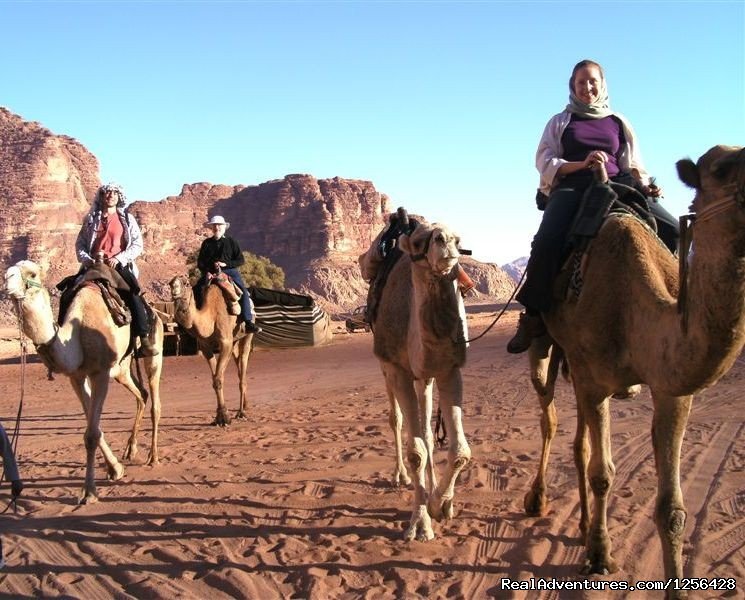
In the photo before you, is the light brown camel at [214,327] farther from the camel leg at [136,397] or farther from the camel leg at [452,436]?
the camel leg at [452,436]

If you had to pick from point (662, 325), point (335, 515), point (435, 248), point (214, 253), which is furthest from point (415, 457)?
point (214, 253)

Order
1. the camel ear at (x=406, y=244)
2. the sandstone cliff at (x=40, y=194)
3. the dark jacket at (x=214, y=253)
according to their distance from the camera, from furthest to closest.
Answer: the sandstone cliff at (x=40, y=194), the dark jacket at (x=214, y=253), the camel ear at (x=406, y=244)

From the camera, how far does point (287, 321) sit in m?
29.2

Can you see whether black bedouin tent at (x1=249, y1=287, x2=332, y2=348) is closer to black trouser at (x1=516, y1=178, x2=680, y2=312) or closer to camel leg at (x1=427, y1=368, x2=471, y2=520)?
camel leg at (x1=427, y1=368, x2=471, y2=520)

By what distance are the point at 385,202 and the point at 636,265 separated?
125 m

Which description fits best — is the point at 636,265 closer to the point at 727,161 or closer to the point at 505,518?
the point at 727,161

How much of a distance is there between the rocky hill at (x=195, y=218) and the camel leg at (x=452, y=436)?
283 ft

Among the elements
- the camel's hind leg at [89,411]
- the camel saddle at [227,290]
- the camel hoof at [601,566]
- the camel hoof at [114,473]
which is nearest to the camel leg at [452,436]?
the camel hoof at [601,566]

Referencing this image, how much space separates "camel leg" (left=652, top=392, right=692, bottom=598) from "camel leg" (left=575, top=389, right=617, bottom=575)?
68cm

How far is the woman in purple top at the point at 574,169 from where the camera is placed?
5.03 meters

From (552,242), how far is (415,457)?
1.99 m

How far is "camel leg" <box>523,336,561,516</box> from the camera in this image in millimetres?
5785

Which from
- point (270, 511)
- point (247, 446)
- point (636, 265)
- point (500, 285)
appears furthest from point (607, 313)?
point (500, 285)

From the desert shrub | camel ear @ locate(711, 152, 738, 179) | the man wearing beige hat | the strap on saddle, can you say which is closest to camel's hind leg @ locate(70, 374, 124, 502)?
the strap on saddle
